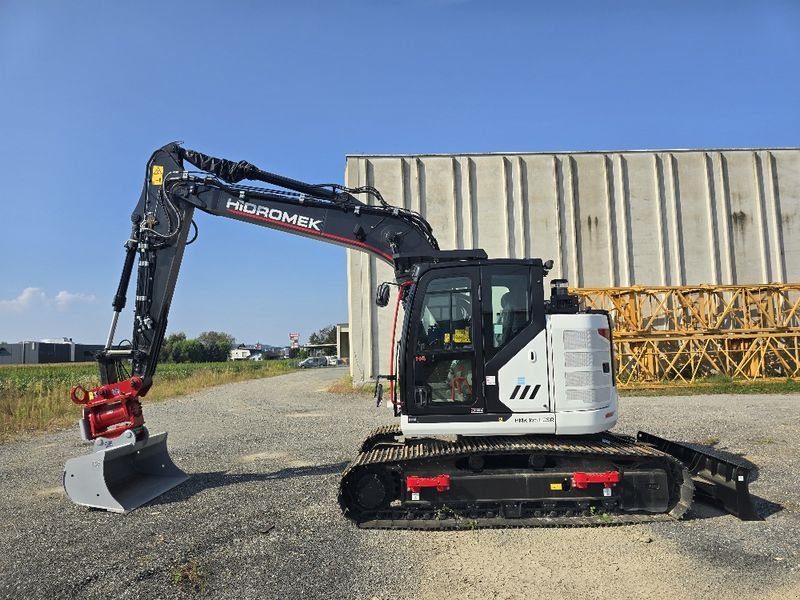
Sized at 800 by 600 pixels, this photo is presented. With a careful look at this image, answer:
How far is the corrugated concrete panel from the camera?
2319cm

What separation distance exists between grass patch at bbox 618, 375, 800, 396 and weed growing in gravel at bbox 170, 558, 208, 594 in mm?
17145

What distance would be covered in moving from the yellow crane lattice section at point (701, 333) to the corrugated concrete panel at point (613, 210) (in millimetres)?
1803

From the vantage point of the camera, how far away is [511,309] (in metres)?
6.59

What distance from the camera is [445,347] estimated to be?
6523mm

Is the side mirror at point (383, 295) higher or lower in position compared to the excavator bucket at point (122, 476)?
higher

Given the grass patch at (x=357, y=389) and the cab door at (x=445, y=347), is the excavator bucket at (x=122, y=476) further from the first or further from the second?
the grass patch at (x=357, y=389)

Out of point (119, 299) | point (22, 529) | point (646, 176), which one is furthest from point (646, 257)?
point (22, 529)

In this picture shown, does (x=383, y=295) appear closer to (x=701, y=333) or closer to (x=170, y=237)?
(x=170, y=237)

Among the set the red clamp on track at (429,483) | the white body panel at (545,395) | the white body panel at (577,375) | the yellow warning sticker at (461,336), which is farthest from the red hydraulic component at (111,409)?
the white body panel at (577,375)

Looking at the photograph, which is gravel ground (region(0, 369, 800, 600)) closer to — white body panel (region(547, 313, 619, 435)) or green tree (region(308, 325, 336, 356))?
white body panel (region(547, 313, 619, 435))

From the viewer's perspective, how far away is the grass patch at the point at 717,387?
1928 centimetres

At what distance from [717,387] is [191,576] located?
1913 centimetres

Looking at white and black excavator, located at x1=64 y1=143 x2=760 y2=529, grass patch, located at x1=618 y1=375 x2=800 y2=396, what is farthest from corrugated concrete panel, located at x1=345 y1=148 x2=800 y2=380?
white and black excavator, located at x1=64 y1=143 x2=760 y2=529

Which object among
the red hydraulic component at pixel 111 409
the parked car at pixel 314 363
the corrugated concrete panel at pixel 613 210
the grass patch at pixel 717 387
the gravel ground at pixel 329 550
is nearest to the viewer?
the gravel ground at pixel 329 550
